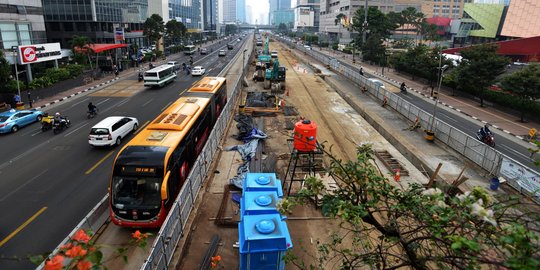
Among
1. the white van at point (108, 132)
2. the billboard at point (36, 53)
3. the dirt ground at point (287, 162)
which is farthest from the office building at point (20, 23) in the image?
the dirt ground at point (287, 162)

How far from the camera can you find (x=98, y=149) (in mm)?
23156

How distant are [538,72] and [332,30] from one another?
135 metres

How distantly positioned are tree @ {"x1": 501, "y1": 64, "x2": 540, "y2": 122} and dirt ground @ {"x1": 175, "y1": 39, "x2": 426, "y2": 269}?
16.9m

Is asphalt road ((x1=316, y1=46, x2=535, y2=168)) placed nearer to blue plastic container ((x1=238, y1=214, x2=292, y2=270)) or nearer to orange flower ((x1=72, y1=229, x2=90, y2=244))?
blue plastic container ((x1=238, y1=214, x2=292, y2=270))

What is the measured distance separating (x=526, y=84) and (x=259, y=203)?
35080 millimetres

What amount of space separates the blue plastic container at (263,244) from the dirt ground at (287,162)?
0.70m

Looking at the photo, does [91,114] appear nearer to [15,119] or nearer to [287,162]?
[15,119]

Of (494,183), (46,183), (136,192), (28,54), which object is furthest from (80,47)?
(494,183)

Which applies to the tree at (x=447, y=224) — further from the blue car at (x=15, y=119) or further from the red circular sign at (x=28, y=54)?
the red circular sign at (x=28, y=54)

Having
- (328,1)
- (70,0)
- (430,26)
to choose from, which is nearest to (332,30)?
(328,1)

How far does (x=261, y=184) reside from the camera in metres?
13.0

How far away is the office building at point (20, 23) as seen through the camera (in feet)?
142

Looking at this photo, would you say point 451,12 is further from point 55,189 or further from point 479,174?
point 55,189

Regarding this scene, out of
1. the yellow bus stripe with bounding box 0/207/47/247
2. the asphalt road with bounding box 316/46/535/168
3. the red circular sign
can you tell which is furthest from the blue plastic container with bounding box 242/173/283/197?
the red circular sign
